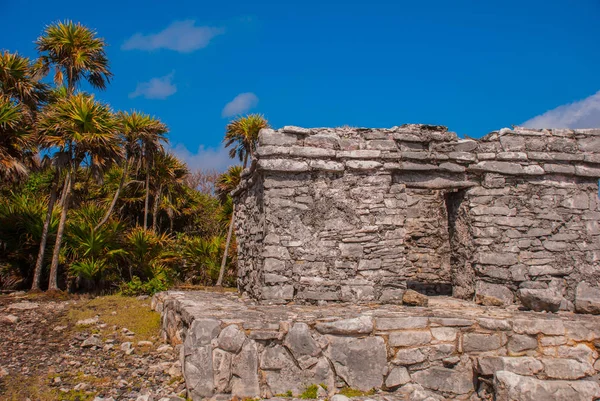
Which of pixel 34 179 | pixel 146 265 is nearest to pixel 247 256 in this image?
pixel 146 265

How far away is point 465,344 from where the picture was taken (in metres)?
4.76

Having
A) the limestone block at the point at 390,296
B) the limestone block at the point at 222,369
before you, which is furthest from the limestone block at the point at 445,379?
the limestone block at the point at 222,369

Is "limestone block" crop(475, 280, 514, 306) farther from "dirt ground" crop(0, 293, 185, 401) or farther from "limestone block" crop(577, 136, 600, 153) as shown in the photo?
"dirt ground" crop(0, 293, 185, 401)

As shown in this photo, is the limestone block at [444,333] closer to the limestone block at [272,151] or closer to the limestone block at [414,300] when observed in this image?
the limestone block at [414,300]

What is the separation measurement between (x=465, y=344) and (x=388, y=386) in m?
0.85

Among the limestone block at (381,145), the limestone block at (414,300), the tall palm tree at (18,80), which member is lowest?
the limestone block at (414,300)

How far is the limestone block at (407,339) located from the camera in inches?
185

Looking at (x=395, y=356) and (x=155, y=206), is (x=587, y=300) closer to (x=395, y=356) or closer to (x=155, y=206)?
(x=395, y=356)

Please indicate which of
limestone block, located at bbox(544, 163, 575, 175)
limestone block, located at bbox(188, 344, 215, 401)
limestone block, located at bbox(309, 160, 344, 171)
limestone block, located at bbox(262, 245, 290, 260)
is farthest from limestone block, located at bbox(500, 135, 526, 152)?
limestone block, located at bbox(188, 344, 215, 401)

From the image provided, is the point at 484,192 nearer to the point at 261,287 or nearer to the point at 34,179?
the point at 261,287

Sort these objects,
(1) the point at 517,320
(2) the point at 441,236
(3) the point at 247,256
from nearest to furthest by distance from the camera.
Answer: (1) the point at 517,320, (3) the point at 247,256, (2) the point at 441,236

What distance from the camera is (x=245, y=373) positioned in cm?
446

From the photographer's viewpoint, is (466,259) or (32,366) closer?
(32,366)

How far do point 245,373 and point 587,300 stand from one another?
156 inches
